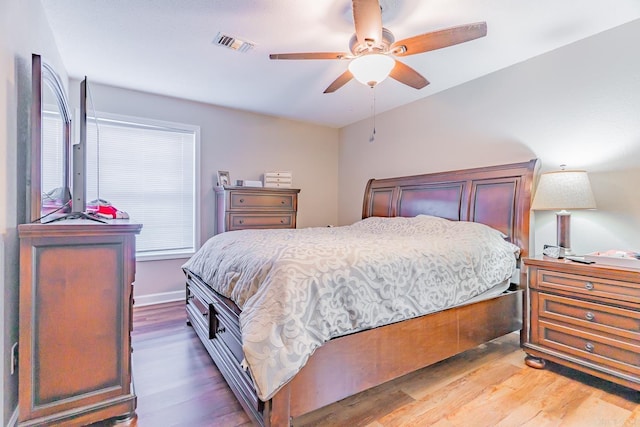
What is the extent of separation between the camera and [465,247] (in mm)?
2129

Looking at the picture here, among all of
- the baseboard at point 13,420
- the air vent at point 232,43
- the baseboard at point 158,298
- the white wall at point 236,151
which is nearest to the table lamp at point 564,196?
the air vent at point 232,43

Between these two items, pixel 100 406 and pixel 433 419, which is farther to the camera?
pixel 433 419

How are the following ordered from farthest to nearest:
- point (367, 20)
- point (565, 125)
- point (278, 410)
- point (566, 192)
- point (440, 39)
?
point (565, 125) < point (566, 192) < point (440, 39) < point (367, 20) < point (278, 410)

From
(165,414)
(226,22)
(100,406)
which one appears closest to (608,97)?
(226,22)

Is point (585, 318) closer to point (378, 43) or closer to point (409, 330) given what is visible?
point (409, 330)

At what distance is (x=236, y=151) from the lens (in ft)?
13.6

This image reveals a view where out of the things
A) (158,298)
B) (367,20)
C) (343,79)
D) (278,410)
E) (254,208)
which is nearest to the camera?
(278,410)

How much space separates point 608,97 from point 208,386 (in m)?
3.50

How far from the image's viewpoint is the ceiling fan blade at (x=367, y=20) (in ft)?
5.22

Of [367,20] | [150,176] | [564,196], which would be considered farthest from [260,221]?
[564,196]

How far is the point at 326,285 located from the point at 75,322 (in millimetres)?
1196

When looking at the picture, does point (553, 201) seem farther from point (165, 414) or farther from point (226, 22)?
point (165, 414)

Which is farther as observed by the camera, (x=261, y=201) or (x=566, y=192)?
(x=261, y=201)

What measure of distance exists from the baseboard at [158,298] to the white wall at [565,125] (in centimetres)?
335
